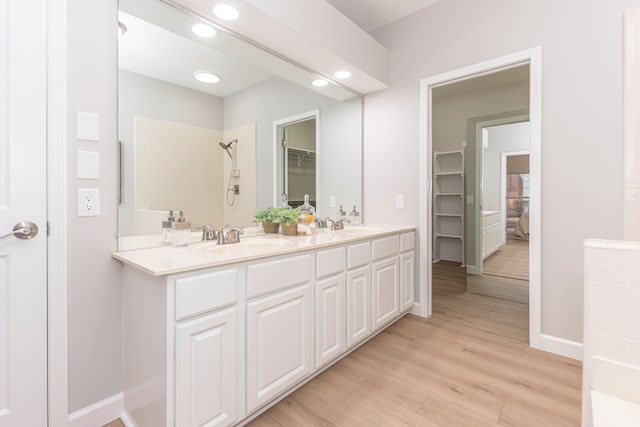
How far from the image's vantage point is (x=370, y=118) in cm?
312

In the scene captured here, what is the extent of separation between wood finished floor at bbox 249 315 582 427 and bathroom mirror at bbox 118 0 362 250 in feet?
3.94

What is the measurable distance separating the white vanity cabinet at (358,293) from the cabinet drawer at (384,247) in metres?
0.08

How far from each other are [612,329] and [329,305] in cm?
128

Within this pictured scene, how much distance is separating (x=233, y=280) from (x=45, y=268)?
2.68 feet

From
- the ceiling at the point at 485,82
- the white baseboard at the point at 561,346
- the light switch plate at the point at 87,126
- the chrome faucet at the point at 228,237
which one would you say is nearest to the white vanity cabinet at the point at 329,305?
the chrome faucet at the point at 228,237

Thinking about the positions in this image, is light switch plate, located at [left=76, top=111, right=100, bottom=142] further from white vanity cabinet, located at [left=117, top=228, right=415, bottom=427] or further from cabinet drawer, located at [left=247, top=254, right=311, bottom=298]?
cabinet drawer, located at [left=247, top=254, right=311, bottom=298]

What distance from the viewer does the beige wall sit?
1.41 meters

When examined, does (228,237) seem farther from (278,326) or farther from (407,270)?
(407,270)

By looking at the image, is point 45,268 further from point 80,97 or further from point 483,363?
point 483,363

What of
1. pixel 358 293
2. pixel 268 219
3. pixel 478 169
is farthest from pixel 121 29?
pixel 478 169

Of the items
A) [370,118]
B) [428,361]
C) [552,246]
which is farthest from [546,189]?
[370,118]

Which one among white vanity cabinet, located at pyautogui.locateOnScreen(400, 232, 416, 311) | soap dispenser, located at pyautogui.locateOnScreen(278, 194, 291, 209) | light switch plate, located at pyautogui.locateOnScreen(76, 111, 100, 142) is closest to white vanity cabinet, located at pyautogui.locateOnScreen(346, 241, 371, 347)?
white vanity cabinet, located at pyautogui.locateOnScreen(400, 232, 416, 311)

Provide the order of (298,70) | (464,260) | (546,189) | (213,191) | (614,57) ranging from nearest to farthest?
(614,57)
(213,191)
(546,189)
(298,70)
(464,260)

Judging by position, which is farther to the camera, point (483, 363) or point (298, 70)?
point (298, 70)
